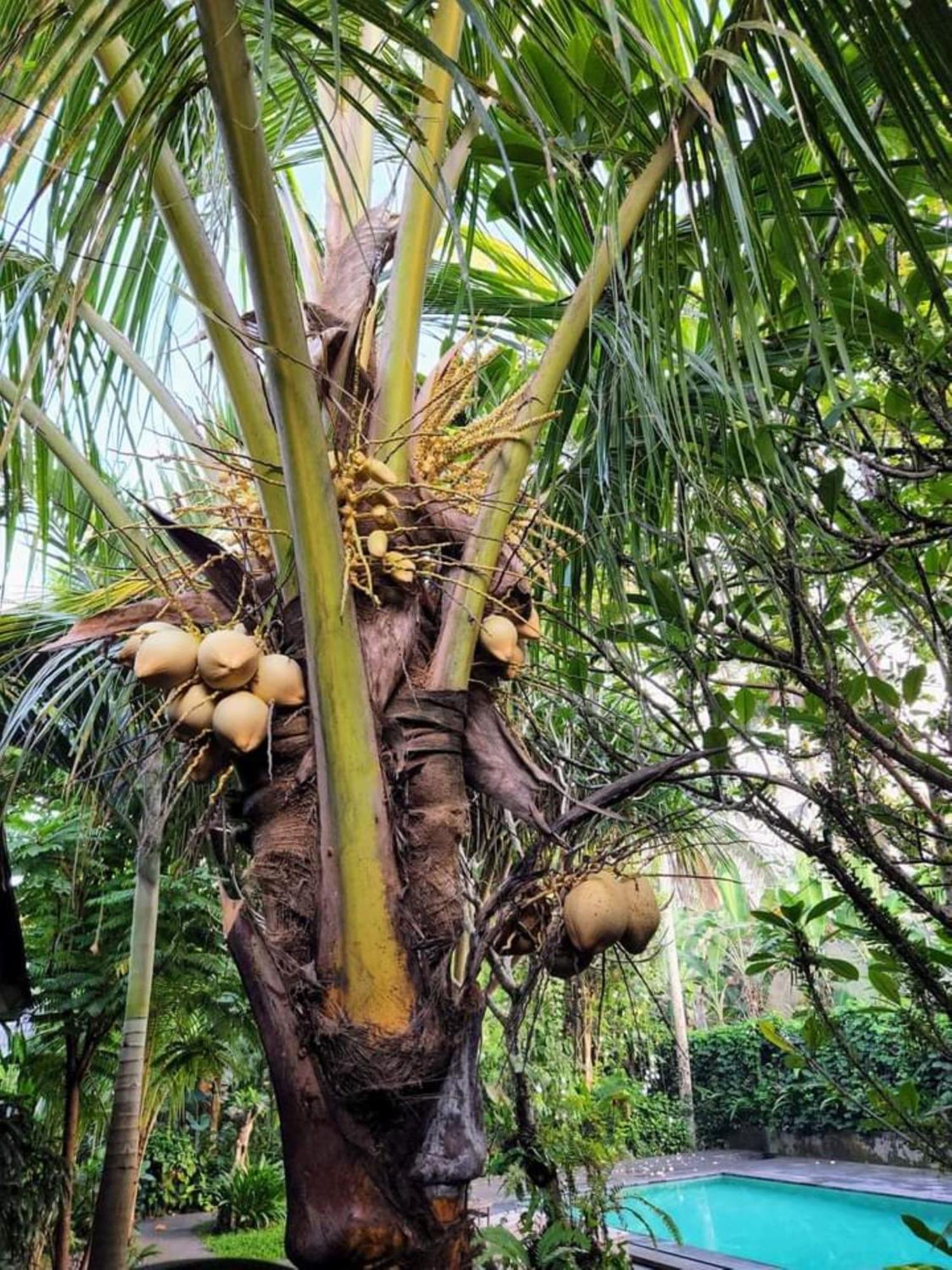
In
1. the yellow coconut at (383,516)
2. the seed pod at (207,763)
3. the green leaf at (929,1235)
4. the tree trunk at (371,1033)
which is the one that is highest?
the yellow coconut at (383,516)

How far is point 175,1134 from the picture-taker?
931 centimetres

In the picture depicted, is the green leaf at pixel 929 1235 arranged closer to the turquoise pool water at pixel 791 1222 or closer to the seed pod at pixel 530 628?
the seed pod at pixel 530 628

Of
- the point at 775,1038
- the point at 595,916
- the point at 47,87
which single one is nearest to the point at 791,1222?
the point at 775,1038

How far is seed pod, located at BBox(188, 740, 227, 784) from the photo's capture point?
1.36m

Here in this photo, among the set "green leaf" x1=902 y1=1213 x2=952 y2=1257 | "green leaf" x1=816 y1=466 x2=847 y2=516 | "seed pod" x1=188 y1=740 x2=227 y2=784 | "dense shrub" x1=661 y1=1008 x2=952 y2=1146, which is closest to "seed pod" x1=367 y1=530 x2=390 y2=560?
"seed pod" x1=188 y1=740 x2=227 y2=784

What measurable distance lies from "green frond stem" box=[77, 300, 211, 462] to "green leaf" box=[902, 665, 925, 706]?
1485 millimetres

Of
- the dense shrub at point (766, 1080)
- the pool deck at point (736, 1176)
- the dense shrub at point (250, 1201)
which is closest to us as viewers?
the pool deck at point (736, 1176)

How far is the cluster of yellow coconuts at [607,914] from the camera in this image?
4.78 ft

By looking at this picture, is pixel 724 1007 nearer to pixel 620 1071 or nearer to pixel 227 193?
pixel 620 1071

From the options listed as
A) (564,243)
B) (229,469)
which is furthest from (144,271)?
(564,243)

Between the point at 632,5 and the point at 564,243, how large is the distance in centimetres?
74

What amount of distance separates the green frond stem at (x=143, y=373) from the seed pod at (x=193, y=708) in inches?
26.7

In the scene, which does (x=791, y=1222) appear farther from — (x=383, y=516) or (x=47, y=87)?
(x=47, y=87)

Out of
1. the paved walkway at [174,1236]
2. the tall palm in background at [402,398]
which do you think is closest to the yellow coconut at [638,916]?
the tall palm in background at [402,398]
